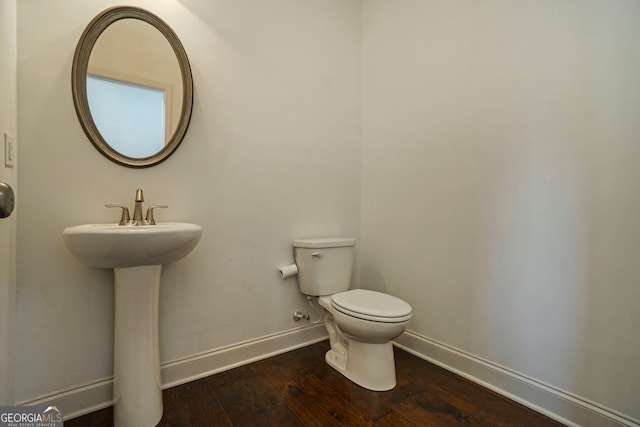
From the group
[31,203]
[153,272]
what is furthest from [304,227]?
[31,203]

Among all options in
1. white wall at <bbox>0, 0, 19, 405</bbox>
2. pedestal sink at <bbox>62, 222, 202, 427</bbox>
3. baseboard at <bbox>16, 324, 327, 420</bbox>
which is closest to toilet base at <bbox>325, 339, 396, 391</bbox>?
baseboard at <bbox>16, 324, 327, 420</bbox>

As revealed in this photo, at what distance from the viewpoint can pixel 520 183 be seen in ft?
4.41

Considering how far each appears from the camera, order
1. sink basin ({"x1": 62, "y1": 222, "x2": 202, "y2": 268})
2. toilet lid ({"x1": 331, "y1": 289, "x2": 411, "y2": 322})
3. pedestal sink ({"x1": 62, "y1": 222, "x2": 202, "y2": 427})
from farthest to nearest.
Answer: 1. toilet lid ({"x1": 331, "y1": 289, "x2": 411, "y2": 322})
2. pedestal sink ({"x1": 62, "y1": 222, "x2": 202, "y2": 427})
3. sink basin ({"x1": 62, "y1": 222, "x2": 202, "y2": 268})

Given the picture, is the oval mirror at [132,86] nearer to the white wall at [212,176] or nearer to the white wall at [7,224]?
the white wall at [212,176]

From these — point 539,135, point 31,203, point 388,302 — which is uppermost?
point 539,135

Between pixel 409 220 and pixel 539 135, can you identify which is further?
pixel 409 220

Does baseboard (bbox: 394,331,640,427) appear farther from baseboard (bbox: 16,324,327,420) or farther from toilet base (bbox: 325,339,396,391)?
baseboard (bbox: 16,324,327,420)

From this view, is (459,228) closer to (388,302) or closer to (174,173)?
(388,302)

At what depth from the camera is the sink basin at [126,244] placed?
3.05ft

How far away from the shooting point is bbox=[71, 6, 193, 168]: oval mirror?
4.06 feet

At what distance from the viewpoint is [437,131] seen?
1695 millimetres

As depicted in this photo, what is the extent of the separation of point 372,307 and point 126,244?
106 centimetres

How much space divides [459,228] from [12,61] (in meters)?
2.07

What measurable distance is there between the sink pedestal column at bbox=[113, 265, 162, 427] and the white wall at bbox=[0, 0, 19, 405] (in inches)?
12.2
